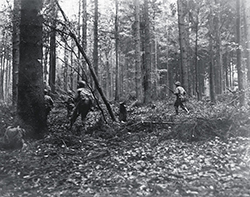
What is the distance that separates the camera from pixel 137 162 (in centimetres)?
556

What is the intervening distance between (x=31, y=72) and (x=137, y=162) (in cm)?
398

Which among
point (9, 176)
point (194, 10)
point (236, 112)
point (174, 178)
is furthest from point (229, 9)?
point (9, 176)

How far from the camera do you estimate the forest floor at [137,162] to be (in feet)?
13.8

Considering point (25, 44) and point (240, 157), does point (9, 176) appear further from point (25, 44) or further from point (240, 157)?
point (240, 157)

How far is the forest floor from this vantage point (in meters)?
4.20

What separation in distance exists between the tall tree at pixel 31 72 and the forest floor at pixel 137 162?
63 cm

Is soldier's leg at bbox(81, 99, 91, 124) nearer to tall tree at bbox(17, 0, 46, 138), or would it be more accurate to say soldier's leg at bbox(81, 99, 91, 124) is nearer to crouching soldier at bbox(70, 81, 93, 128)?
crouching soldier at bbox(70, 81, 93, 128)

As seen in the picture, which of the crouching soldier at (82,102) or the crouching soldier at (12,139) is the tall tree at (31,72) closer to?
the crouching soldier at (12,139)

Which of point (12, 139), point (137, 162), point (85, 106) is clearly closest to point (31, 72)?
point (12, 139)

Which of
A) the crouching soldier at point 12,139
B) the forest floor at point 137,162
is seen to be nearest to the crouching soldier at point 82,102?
the forest floor at point 137,162

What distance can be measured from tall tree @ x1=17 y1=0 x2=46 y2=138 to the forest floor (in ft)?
2.07

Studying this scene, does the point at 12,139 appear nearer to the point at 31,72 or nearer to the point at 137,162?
the point at 31,72

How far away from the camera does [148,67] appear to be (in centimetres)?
1602

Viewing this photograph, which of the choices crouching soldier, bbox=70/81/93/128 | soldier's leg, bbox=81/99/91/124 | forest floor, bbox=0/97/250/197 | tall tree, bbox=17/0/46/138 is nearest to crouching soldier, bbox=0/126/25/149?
forest floor, bbox=0/97/250/197
